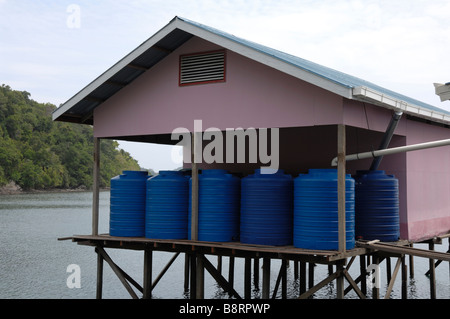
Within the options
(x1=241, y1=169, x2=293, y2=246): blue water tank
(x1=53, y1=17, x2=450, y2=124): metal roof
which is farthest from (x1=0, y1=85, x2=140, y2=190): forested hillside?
(x1=241, y1=169, x2=293, y2=246): blue water tank

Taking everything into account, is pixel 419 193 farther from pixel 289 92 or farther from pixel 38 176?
pixel 38 176

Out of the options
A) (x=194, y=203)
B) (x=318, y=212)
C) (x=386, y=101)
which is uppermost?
(x=386, y=101)

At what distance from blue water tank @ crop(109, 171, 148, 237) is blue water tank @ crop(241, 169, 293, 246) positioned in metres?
3.12

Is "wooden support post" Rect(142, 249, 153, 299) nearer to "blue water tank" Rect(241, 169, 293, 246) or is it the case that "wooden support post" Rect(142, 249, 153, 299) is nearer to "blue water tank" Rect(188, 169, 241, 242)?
"blue water tank" Rect(188, 169, 241, 242)

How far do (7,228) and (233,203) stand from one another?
118 feet

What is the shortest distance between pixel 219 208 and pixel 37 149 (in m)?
90.0

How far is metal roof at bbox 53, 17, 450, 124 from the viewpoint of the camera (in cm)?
1077

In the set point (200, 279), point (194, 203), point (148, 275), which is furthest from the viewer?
point (148, 275)

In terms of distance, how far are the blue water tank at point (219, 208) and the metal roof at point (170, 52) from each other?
9.27 ft

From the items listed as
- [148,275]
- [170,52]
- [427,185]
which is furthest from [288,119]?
[427,185]

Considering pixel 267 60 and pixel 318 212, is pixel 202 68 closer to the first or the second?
pixel 267 60

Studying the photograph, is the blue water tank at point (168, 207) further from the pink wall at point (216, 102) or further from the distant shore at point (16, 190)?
the distant shore at point (16, 190)

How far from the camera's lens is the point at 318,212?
1102 cm

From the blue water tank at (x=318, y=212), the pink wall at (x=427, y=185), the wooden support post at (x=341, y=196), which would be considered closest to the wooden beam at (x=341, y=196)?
the wooden support post at (x=341, y=196)
